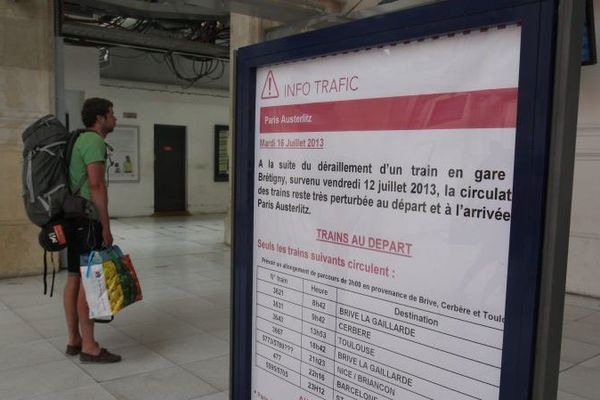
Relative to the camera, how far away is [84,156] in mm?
3250

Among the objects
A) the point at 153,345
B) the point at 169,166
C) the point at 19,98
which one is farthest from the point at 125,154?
the point at 153,345

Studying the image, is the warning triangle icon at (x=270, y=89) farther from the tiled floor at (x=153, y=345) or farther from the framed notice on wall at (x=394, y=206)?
the tiled floor at (x=153, y=345)

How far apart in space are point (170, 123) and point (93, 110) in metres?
9.52

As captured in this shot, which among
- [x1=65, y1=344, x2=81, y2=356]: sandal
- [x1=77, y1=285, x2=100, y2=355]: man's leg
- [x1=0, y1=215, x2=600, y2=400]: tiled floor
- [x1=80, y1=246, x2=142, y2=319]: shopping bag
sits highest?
[x1=80, y1=246, x2=142, y2=319]: shopping bag

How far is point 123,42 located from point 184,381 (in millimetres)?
7061

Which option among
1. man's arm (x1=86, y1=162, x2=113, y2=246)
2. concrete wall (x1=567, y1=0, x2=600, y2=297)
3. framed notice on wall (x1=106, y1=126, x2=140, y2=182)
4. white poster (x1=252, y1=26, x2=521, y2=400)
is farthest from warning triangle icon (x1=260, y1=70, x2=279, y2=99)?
framed notice on wall (x1=106, y1=126, x2=140, y2=182)

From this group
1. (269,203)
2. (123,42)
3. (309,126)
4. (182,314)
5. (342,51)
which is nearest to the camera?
(342,51)

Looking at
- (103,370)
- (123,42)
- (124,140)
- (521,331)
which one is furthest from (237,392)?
(124,140)

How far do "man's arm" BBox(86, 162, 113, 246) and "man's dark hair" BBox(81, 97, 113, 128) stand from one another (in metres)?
0.35

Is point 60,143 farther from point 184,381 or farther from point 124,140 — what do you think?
point 124,140

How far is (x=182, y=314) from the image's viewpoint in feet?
15.2

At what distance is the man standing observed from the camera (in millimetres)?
3258

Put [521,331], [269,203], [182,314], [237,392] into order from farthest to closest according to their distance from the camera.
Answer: [182,314] < [237,392] < [269,203] < [521,331]

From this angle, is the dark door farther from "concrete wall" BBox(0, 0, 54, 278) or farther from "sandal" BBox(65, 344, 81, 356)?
"sandal" BBox(65, 344, 81, 356)
